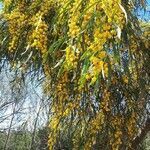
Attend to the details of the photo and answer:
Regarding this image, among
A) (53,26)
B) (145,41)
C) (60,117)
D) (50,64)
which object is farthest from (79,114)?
(145,41)

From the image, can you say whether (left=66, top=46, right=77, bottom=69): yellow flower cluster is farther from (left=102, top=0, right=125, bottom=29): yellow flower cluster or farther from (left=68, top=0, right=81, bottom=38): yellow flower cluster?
(left=102, top=0, right=125, bottom=29): yellow flower cluster

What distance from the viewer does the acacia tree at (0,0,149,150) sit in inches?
102

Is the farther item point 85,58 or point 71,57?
point 71,57

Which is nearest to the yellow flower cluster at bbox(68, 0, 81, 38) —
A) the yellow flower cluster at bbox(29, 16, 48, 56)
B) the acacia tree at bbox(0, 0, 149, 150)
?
the acacia tree at bbox(0, 0, 149, 150)

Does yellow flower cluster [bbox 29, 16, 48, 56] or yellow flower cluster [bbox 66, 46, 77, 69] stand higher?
yellow flower cluster [bbox 29, 16, 48, 56]

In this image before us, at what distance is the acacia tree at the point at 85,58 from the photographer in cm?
258

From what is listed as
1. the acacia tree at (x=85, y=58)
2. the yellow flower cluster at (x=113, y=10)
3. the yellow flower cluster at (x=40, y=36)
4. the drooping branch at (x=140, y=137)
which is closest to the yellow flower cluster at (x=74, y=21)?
the acacia tree at (x=85, y=58)

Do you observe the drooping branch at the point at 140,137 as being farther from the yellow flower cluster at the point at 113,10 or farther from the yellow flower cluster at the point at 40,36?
the yellow flower cluster at the point at 113,10

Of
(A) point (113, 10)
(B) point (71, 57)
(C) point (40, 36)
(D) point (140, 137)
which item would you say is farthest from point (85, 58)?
(D) point (140, 137)

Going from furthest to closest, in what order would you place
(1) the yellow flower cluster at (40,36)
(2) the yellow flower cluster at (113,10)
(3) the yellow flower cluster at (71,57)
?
(1) the yellow flower cluster at (40,36)
(3) the yellow flower cluster at (71,57)
(2) the yellow flower cluster at (113,10)

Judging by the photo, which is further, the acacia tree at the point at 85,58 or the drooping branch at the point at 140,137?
the drooping branch at the point at 140,137

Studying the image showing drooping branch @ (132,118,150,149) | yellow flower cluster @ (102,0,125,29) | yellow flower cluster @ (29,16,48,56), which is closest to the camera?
yellow flower cluster @ (102,0,125,29)

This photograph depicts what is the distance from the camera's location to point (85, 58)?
2547mm

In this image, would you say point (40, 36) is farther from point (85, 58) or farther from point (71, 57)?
point (85, 58)
